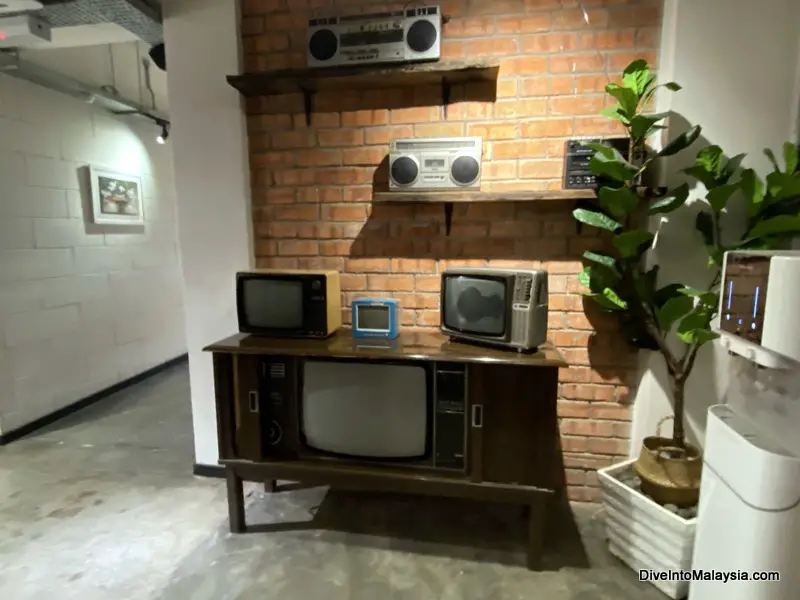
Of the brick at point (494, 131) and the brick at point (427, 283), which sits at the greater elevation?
the brick at point (494, 131)

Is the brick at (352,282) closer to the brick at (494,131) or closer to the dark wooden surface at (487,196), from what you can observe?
the dark wooden surface at (487,196)

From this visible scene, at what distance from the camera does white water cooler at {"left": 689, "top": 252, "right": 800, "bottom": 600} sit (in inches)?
44.9

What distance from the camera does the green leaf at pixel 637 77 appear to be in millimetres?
1722

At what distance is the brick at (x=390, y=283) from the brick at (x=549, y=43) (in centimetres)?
112

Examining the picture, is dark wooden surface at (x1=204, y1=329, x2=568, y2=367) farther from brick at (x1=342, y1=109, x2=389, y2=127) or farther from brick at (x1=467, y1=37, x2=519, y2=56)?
brick at (x1=467, y1=37, x2=519, y2=56)

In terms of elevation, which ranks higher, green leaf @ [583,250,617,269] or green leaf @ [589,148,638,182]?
green leaf @ [589,148,638,182]

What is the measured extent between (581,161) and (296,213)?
1.32 meters

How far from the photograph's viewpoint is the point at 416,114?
7.18ft

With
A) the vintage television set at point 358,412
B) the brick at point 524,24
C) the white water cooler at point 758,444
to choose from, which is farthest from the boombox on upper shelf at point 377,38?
the white water cooler at point 758,444

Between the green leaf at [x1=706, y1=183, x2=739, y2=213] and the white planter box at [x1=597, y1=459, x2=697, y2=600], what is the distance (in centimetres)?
107

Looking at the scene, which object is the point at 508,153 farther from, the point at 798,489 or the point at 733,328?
the point at 798,489

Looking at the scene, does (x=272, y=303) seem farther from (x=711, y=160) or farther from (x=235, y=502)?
(x=711, y=160)

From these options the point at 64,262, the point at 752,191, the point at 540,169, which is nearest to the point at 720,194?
the point at 752,191

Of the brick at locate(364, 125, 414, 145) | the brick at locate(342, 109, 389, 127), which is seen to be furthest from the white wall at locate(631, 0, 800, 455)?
the brick at locate(342, 109, 389, 127)
